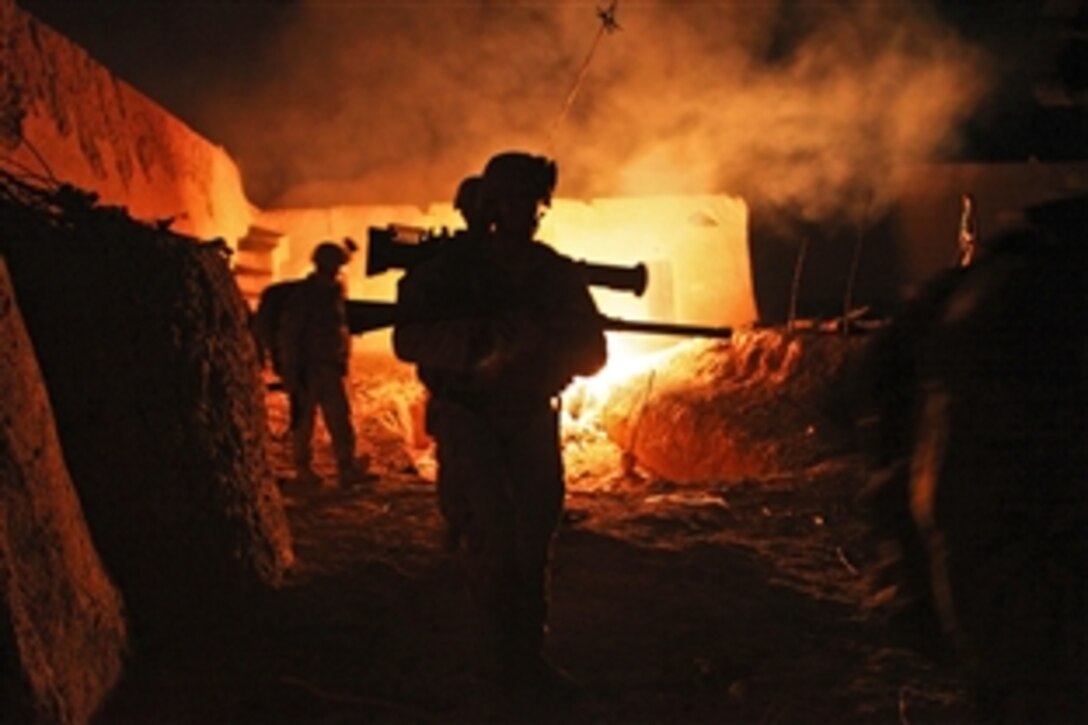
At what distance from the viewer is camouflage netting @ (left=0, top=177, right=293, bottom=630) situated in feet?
10.2

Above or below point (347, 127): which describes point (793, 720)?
below

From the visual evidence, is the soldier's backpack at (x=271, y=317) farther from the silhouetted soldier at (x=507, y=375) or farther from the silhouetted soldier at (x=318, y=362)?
the silhouetted soldier at (x=507, y=375)

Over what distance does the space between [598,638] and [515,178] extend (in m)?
1.97

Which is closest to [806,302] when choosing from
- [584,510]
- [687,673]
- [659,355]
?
[659,355]


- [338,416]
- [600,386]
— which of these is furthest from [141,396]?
[600,386]

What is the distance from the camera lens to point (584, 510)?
5.93 m

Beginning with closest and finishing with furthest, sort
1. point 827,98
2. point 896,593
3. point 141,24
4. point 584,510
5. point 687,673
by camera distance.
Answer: point 896,593 → point 687,673 → point 584,510 → point 141,24 → point 827,98

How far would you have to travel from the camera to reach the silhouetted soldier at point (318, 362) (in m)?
6.62

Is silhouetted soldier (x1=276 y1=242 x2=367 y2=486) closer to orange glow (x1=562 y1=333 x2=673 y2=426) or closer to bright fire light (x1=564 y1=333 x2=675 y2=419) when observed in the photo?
orange glow (x1=562 y1=333 x2=673 y2=426)

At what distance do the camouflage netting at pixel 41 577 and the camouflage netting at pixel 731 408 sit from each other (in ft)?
20.2

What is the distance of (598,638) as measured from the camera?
12.1ft

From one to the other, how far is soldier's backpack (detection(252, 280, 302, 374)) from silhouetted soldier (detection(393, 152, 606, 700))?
3.75 metres

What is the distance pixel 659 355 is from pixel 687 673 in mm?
9531

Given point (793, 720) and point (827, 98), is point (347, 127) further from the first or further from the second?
point (793, 720)
